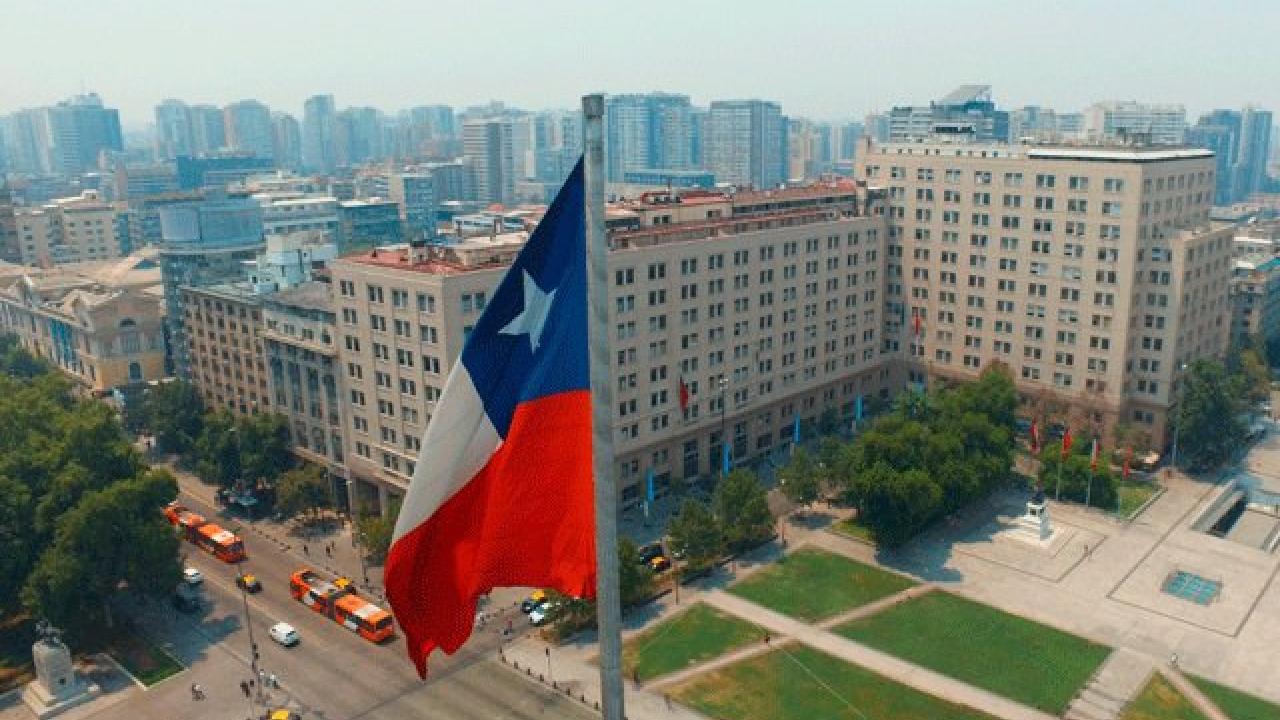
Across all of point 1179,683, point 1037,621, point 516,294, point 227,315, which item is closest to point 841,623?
point 1037,621

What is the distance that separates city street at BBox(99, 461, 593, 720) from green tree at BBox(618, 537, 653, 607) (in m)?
8.50

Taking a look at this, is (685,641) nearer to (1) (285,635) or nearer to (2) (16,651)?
(1) (285,635)

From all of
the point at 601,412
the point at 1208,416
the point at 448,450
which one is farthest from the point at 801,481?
the point at 601,412

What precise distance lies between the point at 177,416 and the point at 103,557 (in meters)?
46.7

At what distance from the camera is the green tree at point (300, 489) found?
95188 mm

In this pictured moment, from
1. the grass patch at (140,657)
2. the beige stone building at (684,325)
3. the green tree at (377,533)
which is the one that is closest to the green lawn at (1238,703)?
the beige stone building at (684,325)

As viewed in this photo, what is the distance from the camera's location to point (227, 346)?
116500 mm

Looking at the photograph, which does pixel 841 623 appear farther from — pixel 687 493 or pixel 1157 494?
pixel 1157 494

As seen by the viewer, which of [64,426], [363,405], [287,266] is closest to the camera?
[64,426]

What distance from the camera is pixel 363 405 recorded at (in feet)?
313

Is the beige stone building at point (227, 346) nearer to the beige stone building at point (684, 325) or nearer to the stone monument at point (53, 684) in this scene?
the beige stone building at point (684, 325)

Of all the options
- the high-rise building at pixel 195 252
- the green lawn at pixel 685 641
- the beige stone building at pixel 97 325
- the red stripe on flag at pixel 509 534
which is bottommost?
the green lawn at pixel 685 641

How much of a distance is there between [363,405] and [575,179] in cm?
7928

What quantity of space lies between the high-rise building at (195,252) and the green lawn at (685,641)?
80.9 metres
